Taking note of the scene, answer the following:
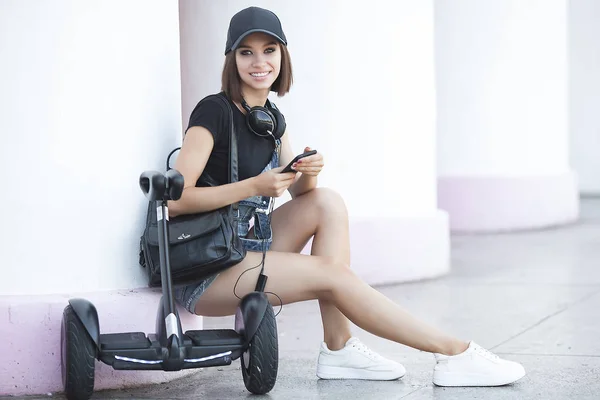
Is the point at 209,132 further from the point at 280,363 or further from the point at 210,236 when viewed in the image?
the point at 280,363

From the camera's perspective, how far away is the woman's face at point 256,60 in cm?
408

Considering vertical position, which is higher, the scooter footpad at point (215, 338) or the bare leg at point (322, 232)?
the bare leg at point (322, 232)

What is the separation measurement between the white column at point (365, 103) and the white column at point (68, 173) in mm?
2315

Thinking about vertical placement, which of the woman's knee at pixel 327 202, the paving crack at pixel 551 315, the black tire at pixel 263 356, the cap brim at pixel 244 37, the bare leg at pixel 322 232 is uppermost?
the cap brim at pixel 244 37

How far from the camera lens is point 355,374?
4188mm

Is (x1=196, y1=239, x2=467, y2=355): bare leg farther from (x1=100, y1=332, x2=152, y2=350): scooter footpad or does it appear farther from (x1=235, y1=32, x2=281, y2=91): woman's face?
(x1=235, y1=32, x2=281, y2=91): woman's face

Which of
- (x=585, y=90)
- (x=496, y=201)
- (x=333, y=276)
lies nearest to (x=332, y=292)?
(x=333, y=276)

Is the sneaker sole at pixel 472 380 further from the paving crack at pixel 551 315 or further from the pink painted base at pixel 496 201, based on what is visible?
the pink painted base at pixel 496 201

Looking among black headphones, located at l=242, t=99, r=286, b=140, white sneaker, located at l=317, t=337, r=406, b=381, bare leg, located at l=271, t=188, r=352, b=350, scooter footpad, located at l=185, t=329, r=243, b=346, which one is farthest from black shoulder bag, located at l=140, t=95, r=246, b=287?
white sneaker, located at l=317, t=337, r=406, b=381

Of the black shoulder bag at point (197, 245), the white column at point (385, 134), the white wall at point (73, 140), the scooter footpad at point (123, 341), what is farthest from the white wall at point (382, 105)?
the scooter footpad at point (123, 341)

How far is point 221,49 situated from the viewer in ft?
21.3

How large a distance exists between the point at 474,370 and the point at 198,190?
3.76ft

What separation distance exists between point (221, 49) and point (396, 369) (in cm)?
286

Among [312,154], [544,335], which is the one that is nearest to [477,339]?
[544,335]
